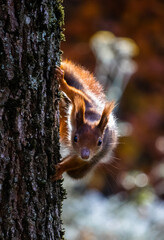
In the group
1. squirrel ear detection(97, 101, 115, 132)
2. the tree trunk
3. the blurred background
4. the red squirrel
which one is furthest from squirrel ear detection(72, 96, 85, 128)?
the blurred background

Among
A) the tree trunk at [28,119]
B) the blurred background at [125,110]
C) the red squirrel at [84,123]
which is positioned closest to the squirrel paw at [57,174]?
the tree trunk at [28,119]

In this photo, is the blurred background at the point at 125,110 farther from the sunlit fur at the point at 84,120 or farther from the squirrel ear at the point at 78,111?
the squirrel ear at the point at 78,111

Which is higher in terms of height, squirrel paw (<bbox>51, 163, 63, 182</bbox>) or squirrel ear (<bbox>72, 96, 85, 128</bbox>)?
squirrel ear (<bbox>72, 96, 85, 128</bbox>)

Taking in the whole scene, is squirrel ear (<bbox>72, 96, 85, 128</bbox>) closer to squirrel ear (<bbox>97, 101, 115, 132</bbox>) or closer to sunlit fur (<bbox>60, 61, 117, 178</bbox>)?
sunlit fur (<bbox>60, 61, 117, 178</bbox>)

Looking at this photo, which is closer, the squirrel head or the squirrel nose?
the squirrel nose

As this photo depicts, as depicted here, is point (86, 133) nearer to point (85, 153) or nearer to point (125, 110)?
point (85, 153)

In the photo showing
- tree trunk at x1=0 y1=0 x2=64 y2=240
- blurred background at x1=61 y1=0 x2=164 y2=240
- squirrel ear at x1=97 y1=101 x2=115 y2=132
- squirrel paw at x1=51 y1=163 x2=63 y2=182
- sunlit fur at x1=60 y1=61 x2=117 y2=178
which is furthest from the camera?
blurred background at x1=61 y1=0 x2=164 y2=240

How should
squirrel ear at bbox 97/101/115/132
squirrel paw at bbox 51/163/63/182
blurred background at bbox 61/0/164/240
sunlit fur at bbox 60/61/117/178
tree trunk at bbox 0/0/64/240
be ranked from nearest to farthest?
tree trunk at bbox 0/0/64/240 < squirrel paw at bbox 51/163/63/182 < squirrel ear at bbox 97/101/115/132 < sunlit fur at bbox 60/61/117/178 < blurred background at bbox 61/0/164/240

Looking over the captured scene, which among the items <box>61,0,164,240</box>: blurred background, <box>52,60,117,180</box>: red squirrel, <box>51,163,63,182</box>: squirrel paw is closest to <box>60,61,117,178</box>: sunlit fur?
<box>52,60,117,180</box>: red squirrel
